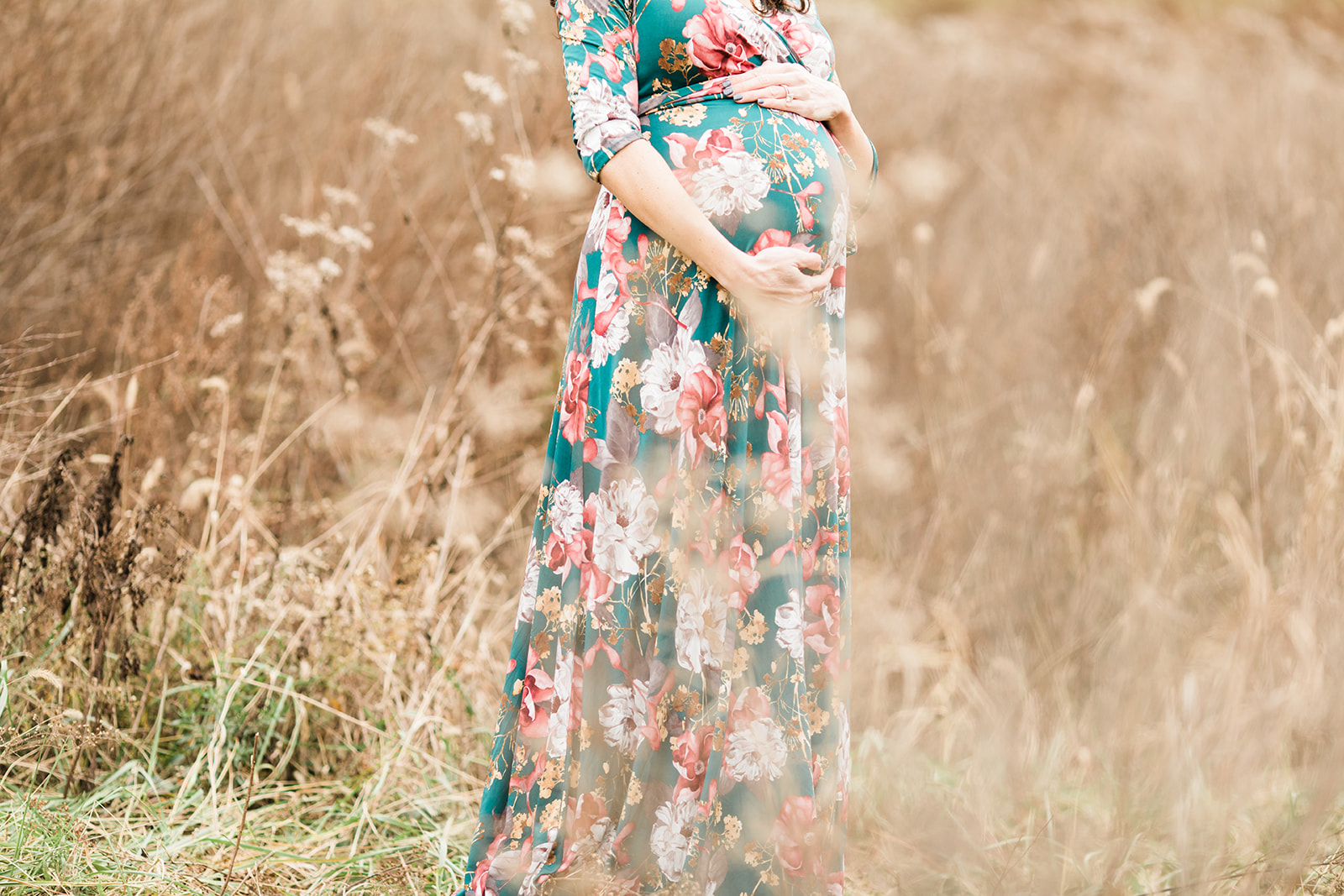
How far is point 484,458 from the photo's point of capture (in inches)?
118

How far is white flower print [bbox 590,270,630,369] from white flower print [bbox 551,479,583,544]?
0.21m

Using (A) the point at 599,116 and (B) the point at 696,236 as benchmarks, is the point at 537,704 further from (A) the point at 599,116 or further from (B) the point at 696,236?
(A) the point at 599,116

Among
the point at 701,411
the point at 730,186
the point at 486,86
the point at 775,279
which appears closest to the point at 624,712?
the point at 701,411

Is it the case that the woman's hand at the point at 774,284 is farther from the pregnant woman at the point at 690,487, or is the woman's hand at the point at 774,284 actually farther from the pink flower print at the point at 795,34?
the pink flower print at the point at 795,34

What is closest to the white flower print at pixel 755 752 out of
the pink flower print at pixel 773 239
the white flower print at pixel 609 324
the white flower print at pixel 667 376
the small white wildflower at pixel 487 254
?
the white flower print at pixel 667 376

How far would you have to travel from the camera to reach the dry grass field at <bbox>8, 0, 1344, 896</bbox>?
1.71m

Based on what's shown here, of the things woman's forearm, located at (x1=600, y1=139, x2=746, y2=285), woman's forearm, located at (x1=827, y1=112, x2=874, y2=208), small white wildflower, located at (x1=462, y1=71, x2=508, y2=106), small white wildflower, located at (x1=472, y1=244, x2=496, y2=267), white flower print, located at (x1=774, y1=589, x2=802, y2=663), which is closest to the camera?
woman's forearm, located at (x1=600, y1=139, x2=746, y2=285)

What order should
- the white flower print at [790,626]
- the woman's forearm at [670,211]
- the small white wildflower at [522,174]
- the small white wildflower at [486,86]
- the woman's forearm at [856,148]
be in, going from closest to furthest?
1. the woman's forearm at [670,211]
2. the white flower print at [790,626]
3. the woman's forearm at [856,148]
4. the small white wildflower at [522,174]
5. the small white wildflower at [486,86]

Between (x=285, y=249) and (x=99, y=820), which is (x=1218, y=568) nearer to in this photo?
(x=99, y=820)

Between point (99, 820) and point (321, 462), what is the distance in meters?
1.61

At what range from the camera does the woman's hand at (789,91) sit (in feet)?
5.11

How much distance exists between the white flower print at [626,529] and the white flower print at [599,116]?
532mm

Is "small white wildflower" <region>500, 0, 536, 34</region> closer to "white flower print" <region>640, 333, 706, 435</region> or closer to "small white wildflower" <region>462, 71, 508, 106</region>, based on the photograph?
"small white wildflower" <region>462, 71, 508, 106</region>

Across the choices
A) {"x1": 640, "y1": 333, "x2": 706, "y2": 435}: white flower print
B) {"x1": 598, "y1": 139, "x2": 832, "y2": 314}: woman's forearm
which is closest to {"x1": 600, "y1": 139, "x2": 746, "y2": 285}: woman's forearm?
{"x1": 598, "y1": 139, "x2": 832, "y2": 314}: woman's forearm
